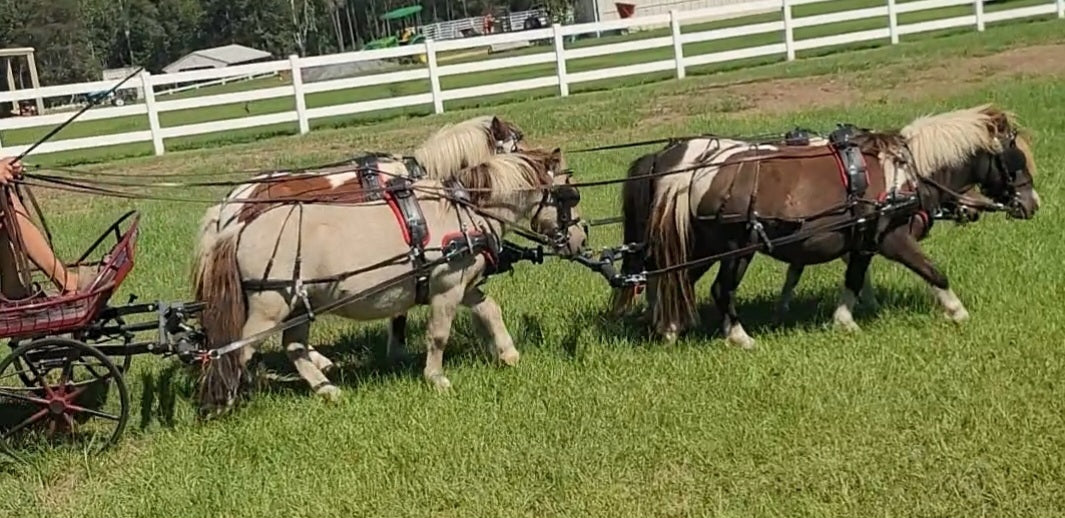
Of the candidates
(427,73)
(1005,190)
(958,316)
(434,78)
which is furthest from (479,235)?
(427,73)

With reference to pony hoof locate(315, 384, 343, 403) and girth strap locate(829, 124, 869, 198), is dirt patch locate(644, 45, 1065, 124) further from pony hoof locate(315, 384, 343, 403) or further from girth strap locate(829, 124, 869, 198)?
pony hoof locate(315, 384, 343, 403)

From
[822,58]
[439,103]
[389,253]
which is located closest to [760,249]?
[389,253]

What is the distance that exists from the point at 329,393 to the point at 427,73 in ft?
52.5

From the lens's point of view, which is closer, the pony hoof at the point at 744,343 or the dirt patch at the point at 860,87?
the pony hoof at the point at 744,343

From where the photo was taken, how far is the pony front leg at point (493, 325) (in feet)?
24.0

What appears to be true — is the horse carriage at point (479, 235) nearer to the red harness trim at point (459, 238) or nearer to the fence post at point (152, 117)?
the red harness trim at point (459, 238)

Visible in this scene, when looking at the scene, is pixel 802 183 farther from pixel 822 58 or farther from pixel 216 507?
pixel 822 58

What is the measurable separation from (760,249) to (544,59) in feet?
52.3

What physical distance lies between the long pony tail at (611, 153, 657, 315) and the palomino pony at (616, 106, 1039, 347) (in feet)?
0.55

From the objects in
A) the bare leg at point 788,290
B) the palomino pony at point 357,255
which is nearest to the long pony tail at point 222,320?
the palomino pony at point 357,255

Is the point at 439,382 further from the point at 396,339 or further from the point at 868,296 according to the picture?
the point at 868,296

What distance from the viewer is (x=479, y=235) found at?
7.05m

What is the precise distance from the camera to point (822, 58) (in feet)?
78.0

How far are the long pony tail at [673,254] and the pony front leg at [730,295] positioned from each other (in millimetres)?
199
